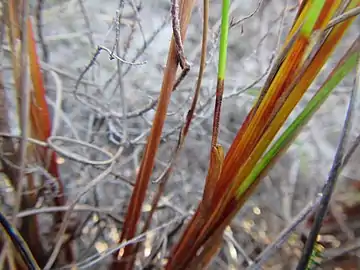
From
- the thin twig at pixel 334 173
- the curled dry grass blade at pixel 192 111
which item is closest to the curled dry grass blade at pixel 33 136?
the curled dry grass blade at pixel 192 111

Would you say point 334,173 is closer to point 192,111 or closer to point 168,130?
point 192,111

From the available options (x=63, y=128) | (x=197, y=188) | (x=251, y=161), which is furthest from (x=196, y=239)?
(x=63, y=128)

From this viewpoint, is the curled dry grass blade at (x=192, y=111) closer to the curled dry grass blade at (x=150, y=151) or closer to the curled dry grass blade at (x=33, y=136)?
the curled dry grass blade at (x=150, y=151)

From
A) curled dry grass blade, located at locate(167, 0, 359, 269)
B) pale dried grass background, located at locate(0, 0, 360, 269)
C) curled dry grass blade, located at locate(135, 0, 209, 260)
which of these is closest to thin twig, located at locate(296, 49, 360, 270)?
curled dry grass blade, located at locate(167, 0, 359, 269)

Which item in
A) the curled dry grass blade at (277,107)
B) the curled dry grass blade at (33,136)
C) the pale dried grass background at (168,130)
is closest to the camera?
the curled dry grass blade at (277,107)

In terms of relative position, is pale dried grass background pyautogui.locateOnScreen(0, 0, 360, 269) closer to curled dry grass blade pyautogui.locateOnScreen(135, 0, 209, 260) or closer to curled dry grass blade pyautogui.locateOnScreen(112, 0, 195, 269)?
curled dry grass blade pyautogui.locateOnScreen(112, 0, 195, 269)

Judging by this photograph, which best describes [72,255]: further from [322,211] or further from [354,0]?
[354,0]

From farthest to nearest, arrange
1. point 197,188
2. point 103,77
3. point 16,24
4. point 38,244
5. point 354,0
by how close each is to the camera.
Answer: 1. point 103,77
2. point 197,188
3. point 38,244
4. point 16,24
5. point 354,0
